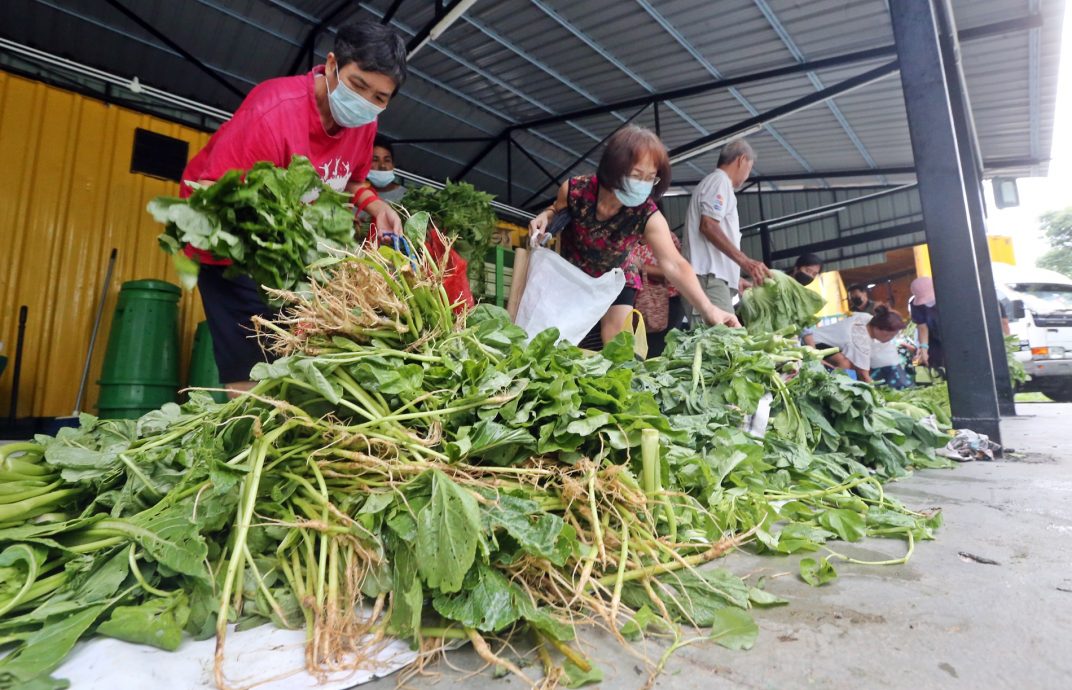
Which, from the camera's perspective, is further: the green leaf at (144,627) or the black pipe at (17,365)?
the black pipe at (17,365)

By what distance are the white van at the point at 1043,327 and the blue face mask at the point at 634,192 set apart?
31.7 ft

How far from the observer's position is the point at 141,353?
164 inches

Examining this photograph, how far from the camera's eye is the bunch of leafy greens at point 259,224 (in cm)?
149

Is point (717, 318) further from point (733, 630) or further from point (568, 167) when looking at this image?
point (568, 167)

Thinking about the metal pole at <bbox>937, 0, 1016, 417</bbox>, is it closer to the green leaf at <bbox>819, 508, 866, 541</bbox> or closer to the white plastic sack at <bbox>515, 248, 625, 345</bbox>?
the white plastic sack at <bbox>515, 248, 625, 345</bbox>

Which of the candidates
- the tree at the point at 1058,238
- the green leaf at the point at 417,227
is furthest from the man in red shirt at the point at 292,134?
the tree at the point at 1058,238

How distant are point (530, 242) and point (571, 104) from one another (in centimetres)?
489

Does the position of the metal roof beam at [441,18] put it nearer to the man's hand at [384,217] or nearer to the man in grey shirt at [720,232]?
the man in grey shirt at [720,232]

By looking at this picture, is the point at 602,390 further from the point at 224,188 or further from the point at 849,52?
the point at 849,52

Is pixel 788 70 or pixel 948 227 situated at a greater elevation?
pixel 788 70

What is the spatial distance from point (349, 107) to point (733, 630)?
238 centimetres

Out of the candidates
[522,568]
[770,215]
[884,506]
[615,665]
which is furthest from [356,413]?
[770,215]

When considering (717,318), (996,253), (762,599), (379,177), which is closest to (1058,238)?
(996,253)

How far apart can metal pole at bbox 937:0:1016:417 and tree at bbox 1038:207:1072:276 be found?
42.0m
